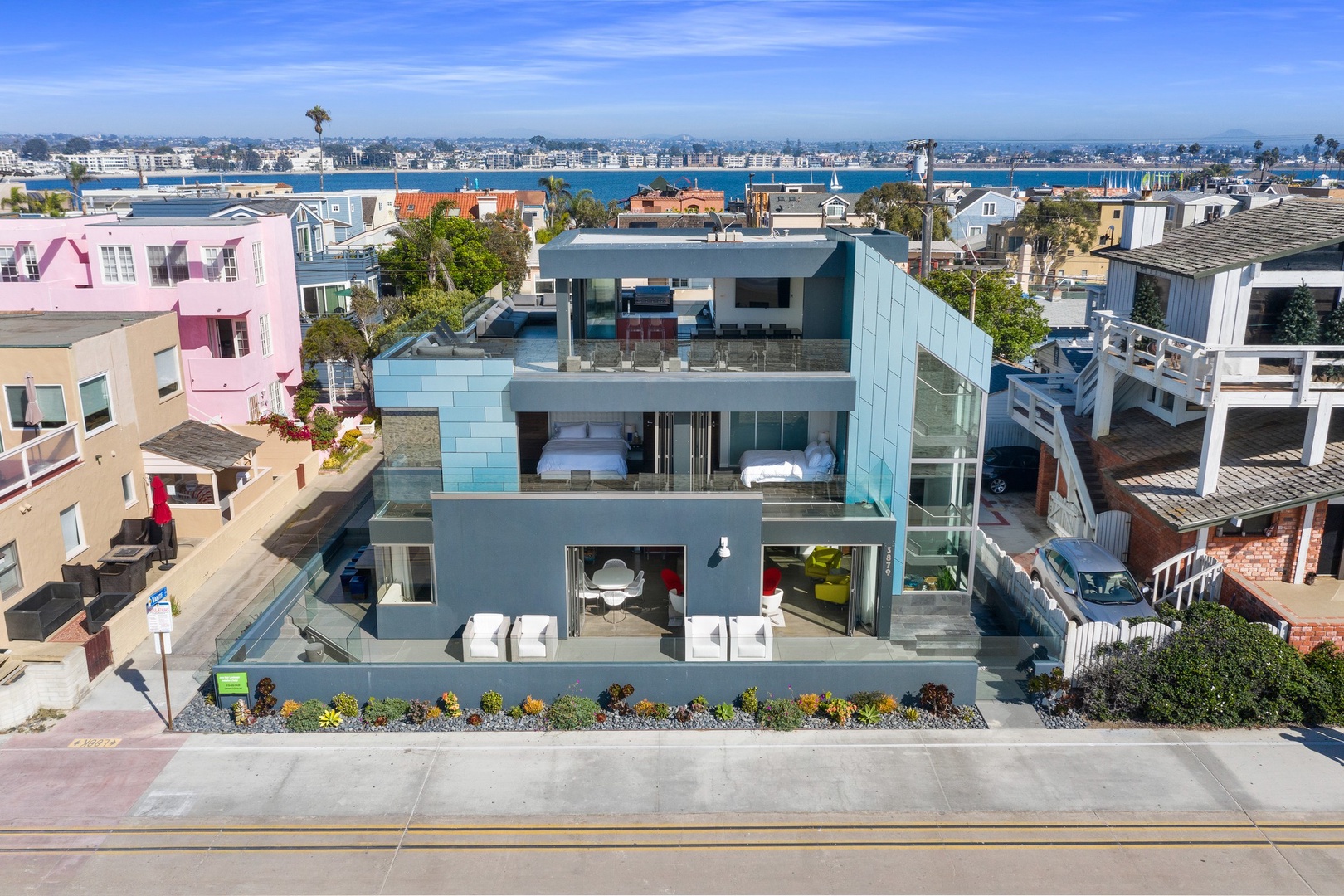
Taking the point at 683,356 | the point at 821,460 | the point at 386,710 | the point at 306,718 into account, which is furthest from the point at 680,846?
the point at 683,356

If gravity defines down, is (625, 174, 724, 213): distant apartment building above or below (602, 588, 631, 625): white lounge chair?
above

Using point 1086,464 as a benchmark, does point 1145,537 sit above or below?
below

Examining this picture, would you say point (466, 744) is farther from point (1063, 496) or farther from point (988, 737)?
point (1063, 496)

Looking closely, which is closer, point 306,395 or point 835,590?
point 835,590

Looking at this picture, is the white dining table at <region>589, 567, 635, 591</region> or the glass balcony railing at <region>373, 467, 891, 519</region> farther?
the white dining table at <region>589, 567, 635, 591</region>

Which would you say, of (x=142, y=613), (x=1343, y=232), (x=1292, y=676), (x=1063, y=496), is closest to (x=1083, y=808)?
(x=1292, y=676)

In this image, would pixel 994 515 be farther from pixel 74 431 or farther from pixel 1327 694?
pixel 74 431

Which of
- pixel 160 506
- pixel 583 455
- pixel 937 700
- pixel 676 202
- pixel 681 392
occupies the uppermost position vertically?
pixel 676 202

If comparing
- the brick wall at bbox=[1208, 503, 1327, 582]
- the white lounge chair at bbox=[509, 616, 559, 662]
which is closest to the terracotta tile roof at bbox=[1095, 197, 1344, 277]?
the brick wall at bbox=[1208, 503, 1327, 582]

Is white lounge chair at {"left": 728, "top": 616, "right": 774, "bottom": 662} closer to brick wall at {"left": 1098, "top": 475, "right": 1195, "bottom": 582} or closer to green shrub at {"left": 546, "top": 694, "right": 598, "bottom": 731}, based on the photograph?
green shrub at {"left": 546, "top": 694, "right": 598, "bottom": 731}
